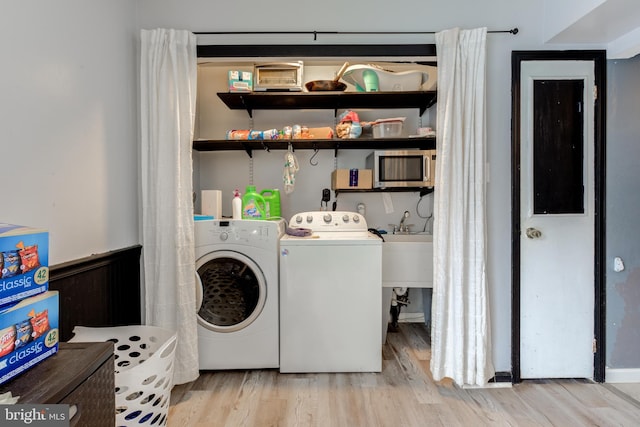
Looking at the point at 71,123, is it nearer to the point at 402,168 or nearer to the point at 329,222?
the point at 329,222

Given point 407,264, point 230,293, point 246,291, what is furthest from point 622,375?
point 230,293

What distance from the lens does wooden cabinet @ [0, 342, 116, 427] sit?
746 millimetres

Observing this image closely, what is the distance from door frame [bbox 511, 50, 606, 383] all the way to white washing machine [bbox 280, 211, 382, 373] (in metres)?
0.82

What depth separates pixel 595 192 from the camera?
219cm

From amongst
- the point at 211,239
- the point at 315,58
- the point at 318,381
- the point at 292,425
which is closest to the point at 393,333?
the point at 318,381

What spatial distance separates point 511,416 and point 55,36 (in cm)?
279

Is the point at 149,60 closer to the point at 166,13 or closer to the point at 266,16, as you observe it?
the point at 166,13

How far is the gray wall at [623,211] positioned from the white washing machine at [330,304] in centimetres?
142

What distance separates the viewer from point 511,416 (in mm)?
1885

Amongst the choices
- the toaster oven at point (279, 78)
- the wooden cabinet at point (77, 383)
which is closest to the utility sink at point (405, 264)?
the toaster oven at point (279, 78)

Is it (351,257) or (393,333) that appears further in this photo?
(393,333)

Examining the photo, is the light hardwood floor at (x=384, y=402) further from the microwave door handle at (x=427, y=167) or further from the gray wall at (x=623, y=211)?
the microwave door handle at (x=427, y=167)

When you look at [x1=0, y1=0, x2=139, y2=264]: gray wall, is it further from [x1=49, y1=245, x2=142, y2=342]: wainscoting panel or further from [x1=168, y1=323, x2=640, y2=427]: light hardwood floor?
[x1=168, y1=323, x2=640, y2=427]: light hardwood floor

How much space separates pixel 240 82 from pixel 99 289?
154cm
